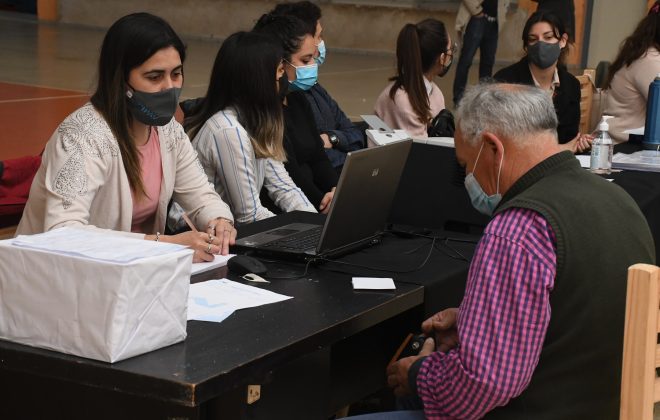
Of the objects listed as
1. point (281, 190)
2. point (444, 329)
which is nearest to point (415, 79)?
point (281, 190)

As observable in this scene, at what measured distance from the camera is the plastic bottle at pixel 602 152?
14.2 feet

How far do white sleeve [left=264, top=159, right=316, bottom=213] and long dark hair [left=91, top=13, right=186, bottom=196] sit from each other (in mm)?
1084

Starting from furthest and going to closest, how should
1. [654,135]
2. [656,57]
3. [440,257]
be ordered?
1. [656,57]
2. [654,135]
3. [440,257]

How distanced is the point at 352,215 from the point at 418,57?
2.95m

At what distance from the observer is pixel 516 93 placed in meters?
2.17

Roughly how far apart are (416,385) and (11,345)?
2.72ft

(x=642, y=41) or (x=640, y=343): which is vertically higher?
(x=642, y=41)

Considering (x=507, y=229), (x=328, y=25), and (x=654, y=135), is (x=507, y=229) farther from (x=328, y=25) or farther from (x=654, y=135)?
(x=328, y=25)

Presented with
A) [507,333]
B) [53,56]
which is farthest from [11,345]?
[53,56]

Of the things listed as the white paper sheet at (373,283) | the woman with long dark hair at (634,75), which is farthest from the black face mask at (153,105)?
the woman with long dark hair at (634,75)

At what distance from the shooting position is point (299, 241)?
9.78 ft

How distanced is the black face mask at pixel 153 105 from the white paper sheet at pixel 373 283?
859mm

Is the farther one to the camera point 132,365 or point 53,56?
point 53,56

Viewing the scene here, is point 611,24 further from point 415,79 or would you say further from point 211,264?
point 211,264
